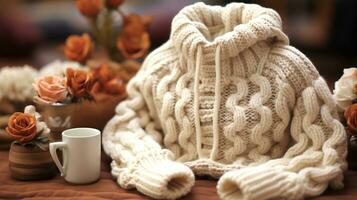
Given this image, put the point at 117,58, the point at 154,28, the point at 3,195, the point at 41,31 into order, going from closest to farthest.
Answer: the point at 3,195 < the point at 117,58 < the point at 154,28 < the point at 41,31

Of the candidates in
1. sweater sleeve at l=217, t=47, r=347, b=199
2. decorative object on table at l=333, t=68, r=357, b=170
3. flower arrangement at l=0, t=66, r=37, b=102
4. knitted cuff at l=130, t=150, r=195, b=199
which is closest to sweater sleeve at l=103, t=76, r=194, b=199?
knitted cuff at l=130, t=150, r=195, b=199

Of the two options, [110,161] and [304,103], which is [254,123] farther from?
[110,161]

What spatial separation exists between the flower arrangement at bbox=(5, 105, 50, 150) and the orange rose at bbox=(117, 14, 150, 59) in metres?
0.53

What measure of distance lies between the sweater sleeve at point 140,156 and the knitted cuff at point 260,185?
97mm

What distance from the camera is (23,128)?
1118 mm

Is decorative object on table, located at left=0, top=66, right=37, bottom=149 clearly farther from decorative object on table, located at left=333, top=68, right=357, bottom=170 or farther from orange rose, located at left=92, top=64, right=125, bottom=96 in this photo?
decorative object on table, located at left=333, top=68, right=357, bottom=170

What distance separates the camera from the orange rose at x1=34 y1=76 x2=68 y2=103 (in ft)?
3.97

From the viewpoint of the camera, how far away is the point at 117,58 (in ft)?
5.51

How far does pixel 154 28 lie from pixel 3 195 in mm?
1871

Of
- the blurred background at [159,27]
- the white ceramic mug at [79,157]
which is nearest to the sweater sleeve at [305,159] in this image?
the white ceramic mug at [79,157]

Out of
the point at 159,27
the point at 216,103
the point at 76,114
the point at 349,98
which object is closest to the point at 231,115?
the point at 216,103

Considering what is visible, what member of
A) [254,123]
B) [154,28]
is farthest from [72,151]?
[154,28]

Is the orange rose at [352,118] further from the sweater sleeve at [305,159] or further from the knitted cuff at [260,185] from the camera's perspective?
the knitted cuff at [260,185]

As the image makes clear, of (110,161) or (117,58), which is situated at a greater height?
(117,58)
